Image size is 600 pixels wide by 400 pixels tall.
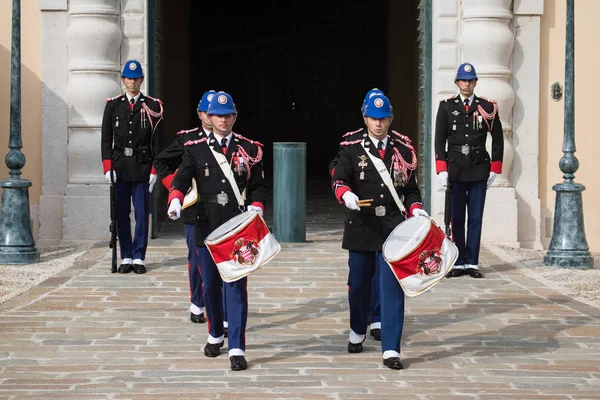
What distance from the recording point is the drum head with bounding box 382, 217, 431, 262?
7879 mm

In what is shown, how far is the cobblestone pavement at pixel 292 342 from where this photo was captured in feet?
24.8

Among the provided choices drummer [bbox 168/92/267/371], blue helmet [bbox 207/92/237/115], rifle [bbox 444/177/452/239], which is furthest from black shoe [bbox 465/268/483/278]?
blue helmet [bbox 207/92/237/115]

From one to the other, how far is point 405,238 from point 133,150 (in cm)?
427

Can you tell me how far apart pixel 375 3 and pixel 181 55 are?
3.52 metres

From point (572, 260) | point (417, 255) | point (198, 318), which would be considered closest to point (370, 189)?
point (417, 255)

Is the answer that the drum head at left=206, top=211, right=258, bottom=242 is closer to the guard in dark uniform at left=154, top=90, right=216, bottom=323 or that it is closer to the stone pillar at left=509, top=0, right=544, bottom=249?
the guard in dark uniform at left=154, top=90, right=216, bottom=323

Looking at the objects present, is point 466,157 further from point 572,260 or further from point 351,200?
point 351,200

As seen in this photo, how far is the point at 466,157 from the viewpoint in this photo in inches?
456

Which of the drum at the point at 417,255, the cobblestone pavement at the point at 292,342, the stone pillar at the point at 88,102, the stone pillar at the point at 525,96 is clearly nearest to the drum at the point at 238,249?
the cobblestone pavement at the point at 292,342

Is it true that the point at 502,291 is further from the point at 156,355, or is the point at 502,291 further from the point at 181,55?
the point at 181,55

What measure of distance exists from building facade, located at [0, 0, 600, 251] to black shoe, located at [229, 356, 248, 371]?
5.76 m

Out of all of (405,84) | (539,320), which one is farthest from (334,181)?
(405,84)

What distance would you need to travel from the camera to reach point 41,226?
13703 mm

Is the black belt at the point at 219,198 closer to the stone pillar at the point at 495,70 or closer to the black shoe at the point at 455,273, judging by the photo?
the black shoe at the point at 455,273
